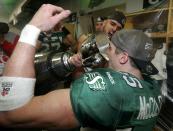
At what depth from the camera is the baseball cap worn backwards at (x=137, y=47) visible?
100 cm

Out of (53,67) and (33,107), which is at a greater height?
(33,107)

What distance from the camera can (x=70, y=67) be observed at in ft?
4.68

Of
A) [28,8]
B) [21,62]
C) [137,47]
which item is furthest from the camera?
[28,8]

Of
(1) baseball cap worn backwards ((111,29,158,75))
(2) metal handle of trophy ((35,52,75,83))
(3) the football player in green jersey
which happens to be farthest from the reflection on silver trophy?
(3) the football player in green jersey

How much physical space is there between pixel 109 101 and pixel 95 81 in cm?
8

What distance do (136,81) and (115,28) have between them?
3.54 ft

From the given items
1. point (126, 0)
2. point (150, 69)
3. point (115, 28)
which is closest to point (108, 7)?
point (126, 0)

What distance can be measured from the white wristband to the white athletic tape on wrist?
0.12m

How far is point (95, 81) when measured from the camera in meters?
0.81

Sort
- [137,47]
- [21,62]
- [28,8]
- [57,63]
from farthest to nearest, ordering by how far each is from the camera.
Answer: [28,8]
[57,63]
[137,47]
[21,62]

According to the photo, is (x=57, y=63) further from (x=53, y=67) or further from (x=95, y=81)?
(x=95, y=81)

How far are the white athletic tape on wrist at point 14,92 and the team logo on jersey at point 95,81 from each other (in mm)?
187

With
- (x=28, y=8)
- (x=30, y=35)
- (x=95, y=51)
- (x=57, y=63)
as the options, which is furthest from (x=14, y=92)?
(x=28, y=8)

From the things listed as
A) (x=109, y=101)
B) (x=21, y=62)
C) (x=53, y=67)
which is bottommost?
(x=53, y=67)
